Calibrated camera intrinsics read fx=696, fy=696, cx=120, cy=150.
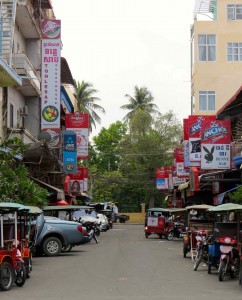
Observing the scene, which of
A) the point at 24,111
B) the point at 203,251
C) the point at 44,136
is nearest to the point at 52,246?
the point at 203,251

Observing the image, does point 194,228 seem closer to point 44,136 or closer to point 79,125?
point 44,136

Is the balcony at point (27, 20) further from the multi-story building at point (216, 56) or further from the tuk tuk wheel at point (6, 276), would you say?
the tuk tuk wheel at point (6, 276)

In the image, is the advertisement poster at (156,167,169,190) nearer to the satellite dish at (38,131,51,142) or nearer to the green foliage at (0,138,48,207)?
the satellite dish at (38,131,51,142)

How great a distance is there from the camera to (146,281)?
1616cm

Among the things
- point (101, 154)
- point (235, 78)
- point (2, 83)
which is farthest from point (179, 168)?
point (101, 154)

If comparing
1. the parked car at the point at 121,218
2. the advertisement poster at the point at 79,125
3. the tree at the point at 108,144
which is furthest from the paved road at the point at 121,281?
the tree at the point at 108,144

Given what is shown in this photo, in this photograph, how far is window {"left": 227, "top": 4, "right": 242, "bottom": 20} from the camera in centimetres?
5122

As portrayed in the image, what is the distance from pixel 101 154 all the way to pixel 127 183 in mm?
11373

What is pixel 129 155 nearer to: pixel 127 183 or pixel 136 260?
pixel 127 183

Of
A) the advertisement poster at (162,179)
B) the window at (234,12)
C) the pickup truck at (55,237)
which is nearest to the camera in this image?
the pickup truck at (55,237)

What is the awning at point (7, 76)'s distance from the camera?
24.4 m

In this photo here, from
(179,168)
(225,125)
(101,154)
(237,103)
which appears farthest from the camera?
(101,154)

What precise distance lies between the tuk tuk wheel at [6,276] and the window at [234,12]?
3995 centimetres

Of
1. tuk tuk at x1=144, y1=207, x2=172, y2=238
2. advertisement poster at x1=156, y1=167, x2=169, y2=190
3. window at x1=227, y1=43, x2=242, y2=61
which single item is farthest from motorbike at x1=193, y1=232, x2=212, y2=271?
advertisement poster at x1=156, y1=167, x2=169, y2=190
